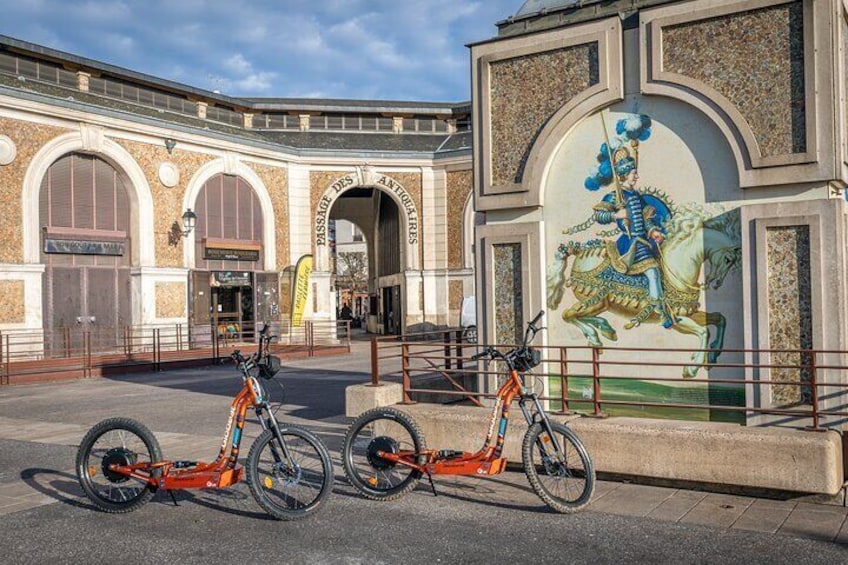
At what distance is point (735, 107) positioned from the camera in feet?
28.2

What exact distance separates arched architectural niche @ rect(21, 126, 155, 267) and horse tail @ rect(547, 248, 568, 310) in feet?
61.8

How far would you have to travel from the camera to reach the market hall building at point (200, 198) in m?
24.4

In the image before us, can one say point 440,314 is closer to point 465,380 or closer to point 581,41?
point 465,380

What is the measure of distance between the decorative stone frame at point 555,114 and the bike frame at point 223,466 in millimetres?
4339

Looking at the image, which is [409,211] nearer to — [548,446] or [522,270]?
[522,270]

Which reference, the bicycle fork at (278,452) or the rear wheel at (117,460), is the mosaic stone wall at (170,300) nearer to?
the rear wheel at (117,460)

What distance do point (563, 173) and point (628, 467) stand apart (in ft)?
12.2

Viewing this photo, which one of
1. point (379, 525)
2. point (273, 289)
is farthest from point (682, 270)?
point (273, 289)

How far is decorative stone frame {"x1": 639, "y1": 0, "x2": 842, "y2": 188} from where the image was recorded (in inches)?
315

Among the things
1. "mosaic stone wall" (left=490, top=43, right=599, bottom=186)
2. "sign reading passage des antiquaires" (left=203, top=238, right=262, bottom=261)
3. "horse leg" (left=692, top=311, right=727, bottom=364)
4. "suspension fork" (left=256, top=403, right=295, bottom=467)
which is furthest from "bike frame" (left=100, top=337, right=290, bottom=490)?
"sign reading passage des antiquaires" (left=203, top=238, right=262, bottom=261)

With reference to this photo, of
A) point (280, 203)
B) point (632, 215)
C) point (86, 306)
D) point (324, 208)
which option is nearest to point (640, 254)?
point (632, 215)

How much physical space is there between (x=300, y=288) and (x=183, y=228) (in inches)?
205

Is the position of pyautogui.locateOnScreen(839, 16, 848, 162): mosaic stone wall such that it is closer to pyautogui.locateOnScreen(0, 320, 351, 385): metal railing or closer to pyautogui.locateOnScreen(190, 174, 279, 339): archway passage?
pyautogui.locateOnScreen(0, 320, 351, 385): metal railing

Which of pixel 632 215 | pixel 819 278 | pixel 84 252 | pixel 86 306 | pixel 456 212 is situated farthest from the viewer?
pixel 456 212
